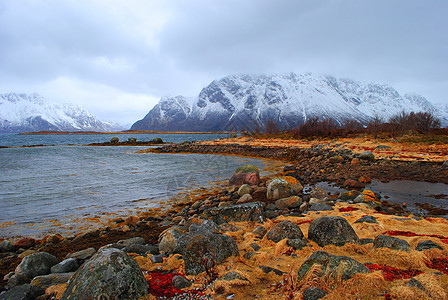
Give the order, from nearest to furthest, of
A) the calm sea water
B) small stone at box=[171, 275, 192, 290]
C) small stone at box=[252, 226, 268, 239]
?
1. small stone at box=[171, 275, 192, 290]
2. small stone at box=[252, 226, 268, 239]
3. the calm sea water

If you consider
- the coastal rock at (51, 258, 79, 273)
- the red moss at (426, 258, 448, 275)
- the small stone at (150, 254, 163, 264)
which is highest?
the red moss at (426, 258, 448, 275)

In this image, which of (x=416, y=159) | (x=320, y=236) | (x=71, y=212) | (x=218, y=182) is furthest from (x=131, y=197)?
(x=416, y=159)

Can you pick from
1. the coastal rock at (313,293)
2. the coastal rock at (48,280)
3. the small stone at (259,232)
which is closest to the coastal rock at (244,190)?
the small stone at (259,232)

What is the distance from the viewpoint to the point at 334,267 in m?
3.50

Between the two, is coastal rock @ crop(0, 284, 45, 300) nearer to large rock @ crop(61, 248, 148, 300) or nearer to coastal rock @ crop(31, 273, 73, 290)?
coastal rock @ crop(31, 273, 73, 290)

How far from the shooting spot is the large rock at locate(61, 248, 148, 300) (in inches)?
128

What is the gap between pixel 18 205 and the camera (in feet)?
36.5

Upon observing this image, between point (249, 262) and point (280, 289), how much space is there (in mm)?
1161

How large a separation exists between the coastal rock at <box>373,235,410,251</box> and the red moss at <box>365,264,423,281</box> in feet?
2.35

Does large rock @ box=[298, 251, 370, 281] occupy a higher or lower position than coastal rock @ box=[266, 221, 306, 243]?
higher

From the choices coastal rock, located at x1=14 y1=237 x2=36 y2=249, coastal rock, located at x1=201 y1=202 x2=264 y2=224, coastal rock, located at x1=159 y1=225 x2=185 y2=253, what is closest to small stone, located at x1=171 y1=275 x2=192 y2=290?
coastal rock, located at x1=159 y1=225 x2=185 y2=253

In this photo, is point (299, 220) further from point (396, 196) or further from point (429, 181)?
point (429, 181)

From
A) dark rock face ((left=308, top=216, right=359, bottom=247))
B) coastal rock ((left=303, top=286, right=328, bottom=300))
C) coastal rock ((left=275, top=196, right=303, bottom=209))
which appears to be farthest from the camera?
coastal rock ((left=275, top=196, right=303, bottom=209))

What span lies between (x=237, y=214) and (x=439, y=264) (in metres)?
5.14
